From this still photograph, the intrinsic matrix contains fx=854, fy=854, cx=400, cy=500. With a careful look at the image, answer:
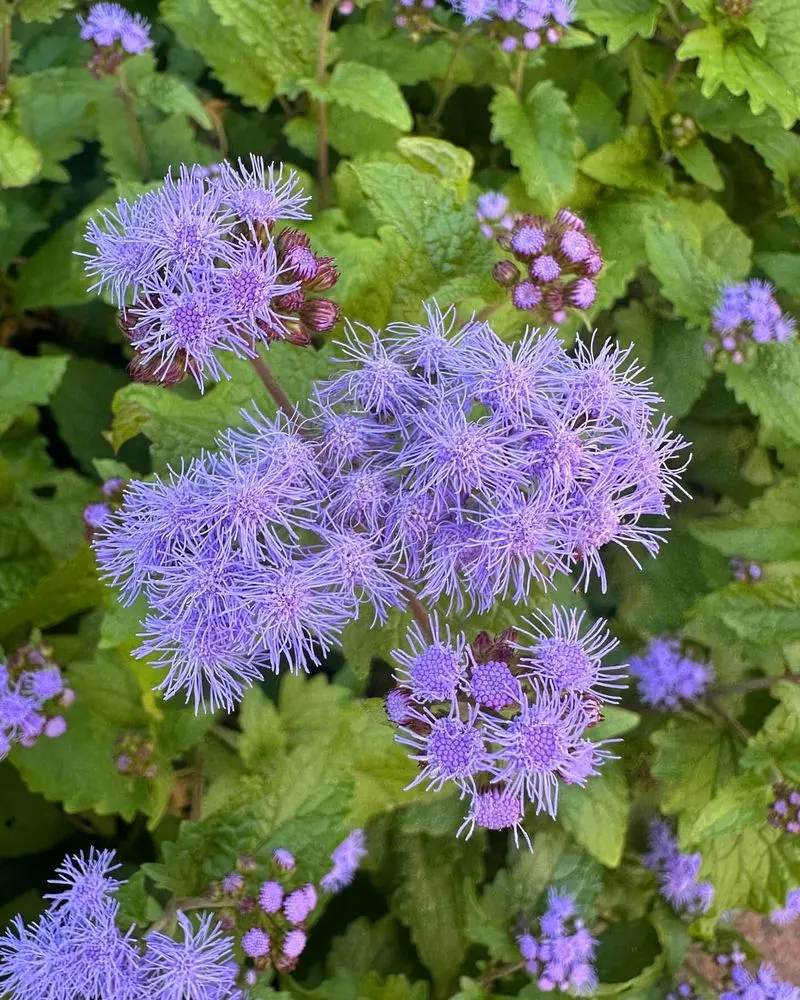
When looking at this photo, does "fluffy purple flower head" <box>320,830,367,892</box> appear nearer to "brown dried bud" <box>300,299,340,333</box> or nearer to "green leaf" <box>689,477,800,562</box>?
"green leaf" <box>689,477,800,562</box>

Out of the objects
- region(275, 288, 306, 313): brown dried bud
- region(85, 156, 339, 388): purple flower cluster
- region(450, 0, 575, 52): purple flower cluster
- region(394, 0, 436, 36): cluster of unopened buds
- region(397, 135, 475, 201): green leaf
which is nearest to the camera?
region(85, 156, 339, 388): purple flower cluster

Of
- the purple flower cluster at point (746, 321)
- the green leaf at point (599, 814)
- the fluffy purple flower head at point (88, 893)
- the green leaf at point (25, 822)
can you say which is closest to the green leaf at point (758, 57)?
the purple flower cluster at point (746, 321)

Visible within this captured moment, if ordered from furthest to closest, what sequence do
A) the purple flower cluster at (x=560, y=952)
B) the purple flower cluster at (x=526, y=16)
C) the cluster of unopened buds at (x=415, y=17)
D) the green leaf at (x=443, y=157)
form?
1. the cluster of unopened buds at (x=415, y=17)
2. the green leaf at (x=443, y=157)
3. the purple flower cluster at (x=526, y=16)
4. the purple flower cluster at (x=560, y=952)

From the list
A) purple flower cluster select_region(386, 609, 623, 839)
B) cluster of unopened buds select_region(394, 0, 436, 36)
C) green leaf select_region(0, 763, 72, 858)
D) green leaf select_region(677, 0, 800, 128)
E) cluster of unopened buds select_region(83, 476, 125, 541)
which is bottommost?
green leaf select_region(0, 763, 72, 858)

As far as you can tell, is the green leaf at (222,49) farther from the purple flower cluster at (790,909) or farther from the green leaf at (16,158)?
the purple flower cluster at (790,909)

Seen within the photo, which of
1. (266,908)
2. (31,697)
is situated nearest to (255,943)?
(266,908)

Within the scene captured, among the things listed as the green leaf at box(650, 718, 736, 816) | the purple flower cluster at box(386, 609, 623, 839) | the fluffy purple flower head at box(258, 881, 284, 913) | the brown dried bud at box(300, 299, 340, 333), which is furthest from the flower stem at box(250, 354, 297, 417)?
the green leaf at box(650, 718, 736, 816)

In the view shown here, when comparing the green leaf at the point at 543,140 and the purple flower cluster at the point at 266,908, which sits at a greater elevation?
the green leaf at the point at 543,140
